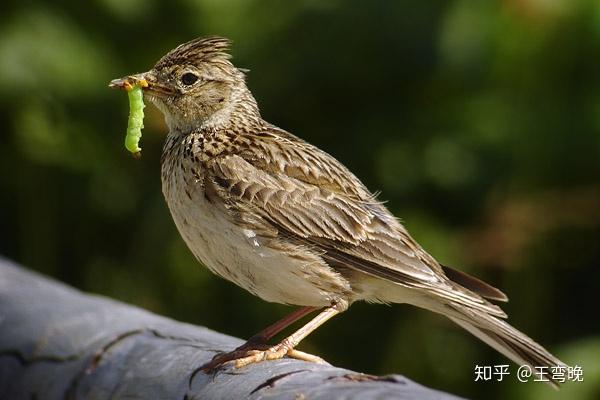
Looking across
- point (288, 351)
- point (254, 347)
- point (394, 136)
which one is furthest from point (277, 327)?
point (394, 136)

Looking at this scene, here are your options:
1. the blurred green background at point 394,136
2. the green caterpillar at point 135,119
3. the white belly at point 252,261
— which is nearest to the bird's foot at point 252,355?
the white belly at point 252,261

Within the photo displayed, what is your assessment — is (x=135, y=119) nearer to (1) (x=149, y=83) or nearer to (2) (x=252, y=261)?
(1) (x=149, y=83)

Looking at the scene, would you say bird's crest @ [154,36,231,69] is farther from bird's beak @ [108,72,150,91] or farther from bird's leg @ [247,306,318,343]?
bird's leg @ [247,306,318,343]

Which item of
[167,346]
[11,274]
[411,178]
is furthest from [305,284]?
[411,178]

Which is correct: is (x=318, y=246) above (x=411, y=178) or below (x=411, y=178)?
below

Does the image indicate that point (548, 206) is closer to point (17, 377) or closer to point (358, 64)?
point (358, 64)

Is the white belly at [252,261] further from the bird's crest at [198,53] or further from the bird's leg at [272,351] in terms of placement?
the bird's crest at [198,53]
